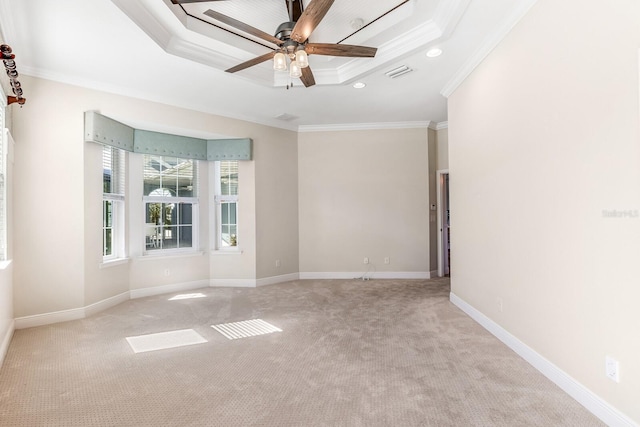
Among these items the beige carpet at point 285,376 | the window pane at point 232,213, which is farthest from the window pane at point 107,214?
the window pane at point 232,213

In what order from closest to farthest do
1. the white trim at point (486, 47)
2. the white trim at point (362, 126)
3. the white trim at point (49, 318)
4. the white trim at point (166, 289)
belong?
the white trim at point (486, 47), the white trim at point (49, 318), the white trim at point (166, 289), the white trim at point (362, 126)

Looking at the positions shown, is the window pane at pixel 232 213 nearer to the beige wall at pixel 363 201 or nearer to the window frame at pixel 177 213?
the window frame at pixel 177 213

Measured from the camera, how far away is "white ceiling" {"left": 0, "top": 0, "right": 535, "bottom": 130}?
8.85ft

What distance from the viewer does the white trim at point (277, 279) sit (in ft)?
17.6

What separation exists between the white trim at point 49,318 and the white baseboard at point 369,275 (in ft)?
10.8

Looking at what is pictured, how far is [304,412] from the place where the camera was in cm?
195

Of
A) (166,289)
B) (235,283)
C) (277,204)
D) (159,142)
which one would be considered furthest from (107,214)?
(277,204)

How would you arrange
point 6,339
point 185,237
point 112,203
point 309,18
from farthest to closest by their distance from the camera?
point 185,237
point 112,203
point 6,339
point 309,18

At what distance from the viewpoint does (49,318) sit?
11.7 ft

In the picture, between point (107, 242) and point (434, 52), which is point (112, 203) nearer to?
point (107, 242)

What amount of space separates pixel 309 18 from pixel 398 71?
5.71ft

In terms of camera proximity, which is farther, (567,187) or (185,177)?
(185,177)

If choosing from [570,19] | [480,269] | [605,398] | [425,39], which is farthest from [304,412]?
[425,39]

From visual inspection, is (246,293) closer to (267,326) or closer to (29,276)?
(267,326)
